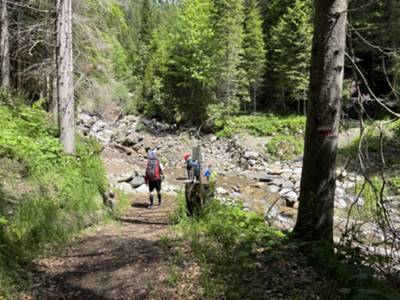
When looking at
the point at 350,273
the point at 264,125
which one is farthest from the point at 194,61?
the point at 350,273

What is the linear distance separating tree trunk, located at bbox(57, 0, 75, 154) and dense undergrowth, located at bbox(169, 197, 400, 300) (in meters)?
4.15

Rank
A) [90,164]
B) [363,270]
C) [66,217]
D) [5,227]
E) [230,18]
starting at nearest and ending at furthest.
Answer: [363,270]
[5,227]
[66,217]
[90,164]
[230,18]

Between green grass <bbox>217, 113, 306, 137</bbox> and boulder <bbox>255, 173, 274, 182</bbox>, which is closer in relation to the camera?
boulder <bbox>255, 173, 274, 182</bbox>

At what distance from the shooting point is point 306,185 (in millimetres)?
3395

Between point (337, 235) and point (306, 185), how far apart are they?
4.53 meters

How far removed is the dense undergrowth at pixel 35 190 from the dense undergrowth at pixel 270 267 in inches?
77.4

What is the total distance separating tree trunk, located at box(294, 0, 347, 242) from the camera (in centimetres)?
310

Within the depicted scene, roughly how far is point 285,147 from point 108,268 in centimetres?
1741

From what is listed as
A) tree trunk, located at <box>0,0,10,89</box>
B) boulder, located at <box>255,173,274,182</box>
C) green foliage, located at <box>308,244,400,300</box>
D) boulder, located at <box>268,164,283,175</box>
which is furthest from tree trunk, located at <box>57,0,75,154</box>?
boulder, located at <box>268,164,283,175</box>

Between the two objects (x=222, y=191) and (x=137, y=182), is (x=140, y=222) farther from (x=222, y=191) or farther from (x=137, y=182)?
(x=222, y=191)

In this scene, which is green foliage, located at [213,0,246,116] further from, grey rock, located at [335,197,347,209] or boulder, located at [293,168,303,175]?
grey rock, located at [335,197,347,209]

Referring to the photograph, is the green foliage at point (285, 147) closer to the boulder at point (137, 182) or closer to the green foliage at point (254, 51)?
the green foliage at point (254, 51)

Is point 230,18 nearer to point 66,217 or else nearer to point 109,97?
point 109,97

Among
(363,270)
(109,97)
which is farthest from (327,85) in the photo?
(109,97)
